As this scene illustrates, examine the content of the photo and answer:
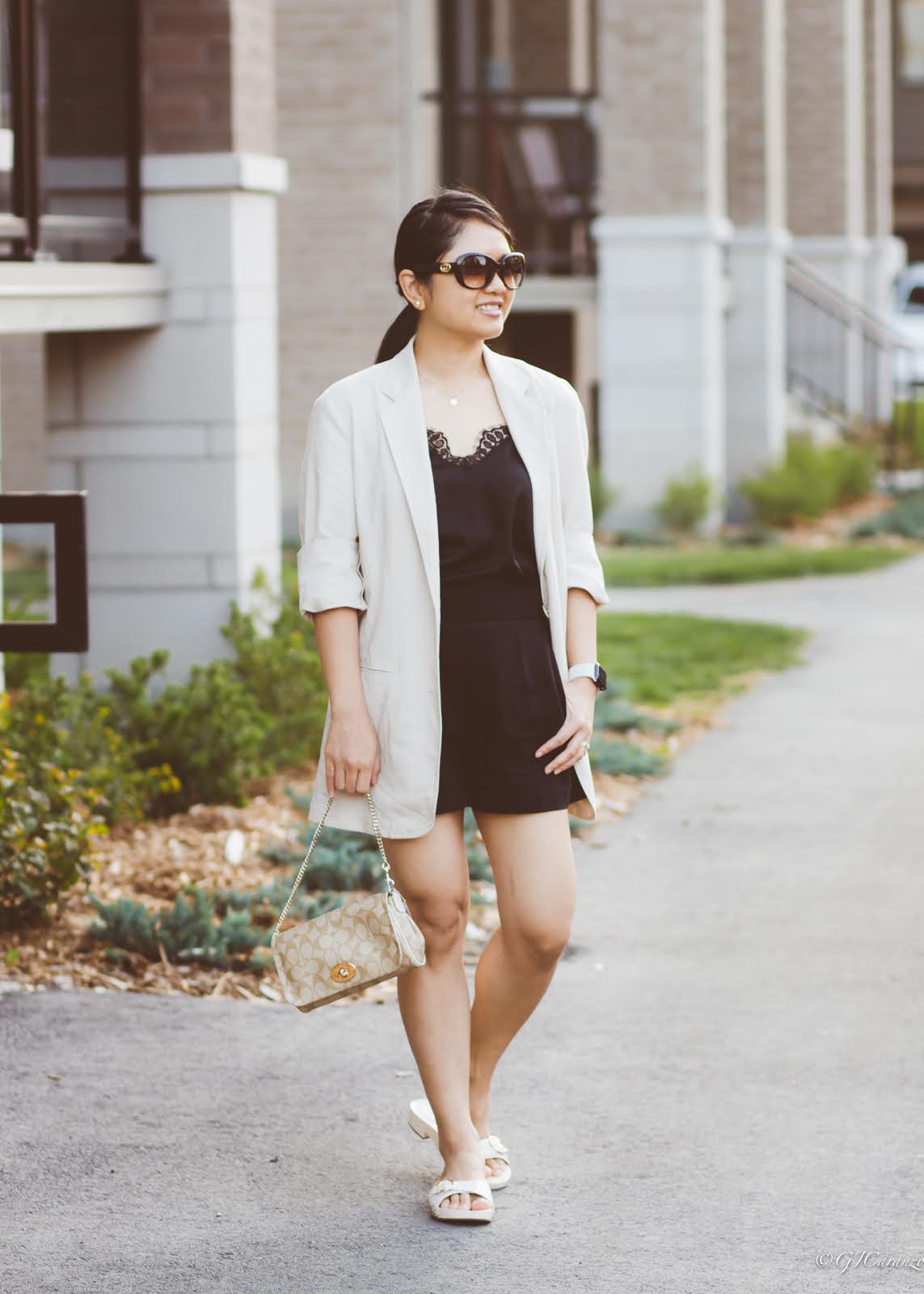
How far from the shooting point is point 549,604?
420 centimetres

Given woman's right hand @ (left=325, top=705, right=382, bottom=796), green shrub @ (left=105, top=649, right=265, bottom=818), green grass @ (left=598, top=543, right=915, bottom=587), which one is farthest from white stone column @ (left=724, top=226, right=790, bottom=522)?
woman's right hand @ (left=325, top=705, right=382, bottom=796)

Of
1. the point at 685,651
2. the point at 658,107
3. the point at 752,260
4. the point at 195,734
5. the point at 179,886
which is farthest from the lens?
the point at 752,260

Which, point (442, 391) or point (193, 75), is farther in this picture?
point (193, 75)

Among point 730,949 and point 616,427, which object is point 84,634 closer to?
point 730,949

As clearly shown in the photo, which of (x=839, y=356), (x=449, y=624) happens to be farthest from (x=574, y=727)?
(x=839, y=356)

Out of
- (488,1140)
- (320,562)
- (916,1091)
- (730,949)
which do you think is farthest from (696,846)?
(320,562)

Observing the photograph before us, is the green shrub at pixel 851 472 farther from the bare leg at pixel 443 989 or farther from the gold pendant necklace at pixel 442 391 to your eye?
the bare leg at pixel 443 989

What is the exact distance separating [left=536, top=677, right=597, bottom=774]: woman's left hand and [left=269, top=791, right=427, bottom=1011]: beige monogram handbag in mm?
364

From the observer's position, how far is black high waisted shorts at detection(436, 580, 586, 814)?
4.15 m

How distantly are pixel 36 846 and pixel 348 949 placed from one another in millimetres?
2113

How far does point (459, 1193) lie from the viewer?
13.7ft

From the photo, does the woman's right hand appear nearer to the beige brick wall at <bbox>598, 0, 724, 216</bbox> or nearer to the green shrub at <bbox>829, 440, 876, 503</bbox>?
the beige brick wall at <bbox>598, 0, 724, 216</bbox>

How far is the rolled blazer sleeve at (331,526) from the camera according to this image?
413 cm

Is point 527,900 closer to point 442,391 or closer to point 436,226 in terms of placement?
point 442,391
